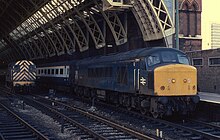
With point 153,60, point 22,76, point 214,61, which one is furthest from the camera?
point 22,76

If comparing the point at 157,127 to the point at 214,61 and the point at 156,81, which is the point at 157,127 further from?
the point at 214,61

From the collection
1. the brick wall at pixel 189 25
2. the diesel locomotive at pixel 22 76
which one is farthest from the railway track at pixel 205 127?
the diesel locomotive at pixel 22 76

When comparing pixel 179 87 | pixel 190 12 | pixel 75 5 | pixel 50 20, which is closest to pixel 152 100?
pixel 179 87

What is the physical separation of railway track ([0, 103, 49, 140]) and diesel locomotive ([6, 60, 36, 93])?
15.1 m

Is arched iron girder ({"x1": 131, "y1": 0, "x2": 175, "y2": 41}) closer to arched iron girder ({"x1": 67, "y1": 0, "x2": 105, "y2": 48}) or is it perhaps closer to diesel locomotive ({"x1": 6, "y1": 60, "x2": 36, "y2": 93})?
arched iron girder ({"x1": 67, "y1": 0, "x2": 105, "y2": 48})

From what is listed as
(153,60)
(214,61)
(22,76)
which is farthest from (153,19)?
(22,76)

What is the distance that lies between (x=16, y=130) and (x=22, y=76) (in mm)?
19250

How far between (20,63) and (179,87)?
20744 mm

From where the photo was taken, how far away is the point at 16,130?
13.3 metres

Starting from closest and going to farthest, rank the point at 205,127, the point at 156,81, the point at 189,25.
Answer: the point at 205,127 < the point at 156,81 < the point at 189,25

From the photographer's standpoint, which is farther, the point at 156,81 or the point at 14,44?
the point at 14,44

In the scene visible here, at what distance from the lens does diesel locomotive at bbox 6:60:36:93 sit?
31750mm

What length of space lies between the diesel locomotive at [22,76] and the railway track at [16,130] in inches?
596

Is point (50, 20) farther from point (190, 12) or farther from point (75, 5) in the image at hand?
point (190, 12)
